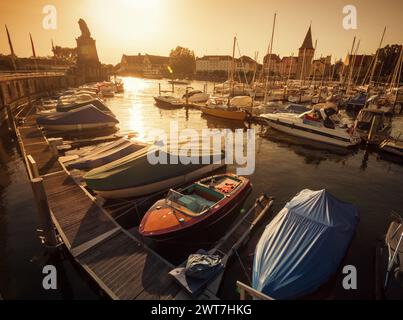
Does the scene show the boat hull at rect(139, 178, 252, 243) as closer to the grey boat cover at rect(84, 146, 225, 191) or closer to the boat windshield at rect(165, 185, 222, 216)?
the boat windshield at rect(165, 185, 222, 216)

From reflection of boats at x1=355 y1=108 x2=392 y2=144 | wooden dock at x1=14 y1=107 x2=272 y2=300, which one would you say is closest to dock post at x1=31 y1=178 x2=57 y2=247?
wooden dock at x1=14 y1=107 x2=272 y2=300

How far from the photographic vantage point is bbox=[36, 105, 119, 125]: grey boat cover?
27.6 metres

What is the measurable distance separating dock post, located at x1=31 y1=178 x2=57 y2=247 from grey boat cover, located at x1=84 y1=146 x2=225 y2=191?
3.17 m

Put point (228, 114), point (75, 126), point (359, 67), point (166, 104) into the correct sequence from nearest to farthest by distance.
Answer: point (75, 126) < point (228, 114) < point (166, 104) < point (359, 67)

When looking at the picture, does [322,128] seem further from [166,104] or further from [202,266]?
[166,104]

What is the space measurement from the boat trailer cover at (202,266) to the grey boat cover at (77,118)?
1051 inches

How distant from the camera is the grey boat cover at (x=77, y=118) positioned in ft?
90.7

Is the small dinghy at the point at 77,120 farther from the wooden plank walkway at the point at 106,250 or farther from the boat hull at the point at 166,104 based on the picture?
the boat hull at the point at 166,104

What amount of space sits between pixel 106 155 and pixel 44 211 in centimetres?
693

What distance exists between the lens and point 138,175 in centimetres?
1369

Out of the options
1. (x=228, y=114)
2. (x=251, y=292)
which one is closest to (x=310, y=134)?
(x=228, y=114)
